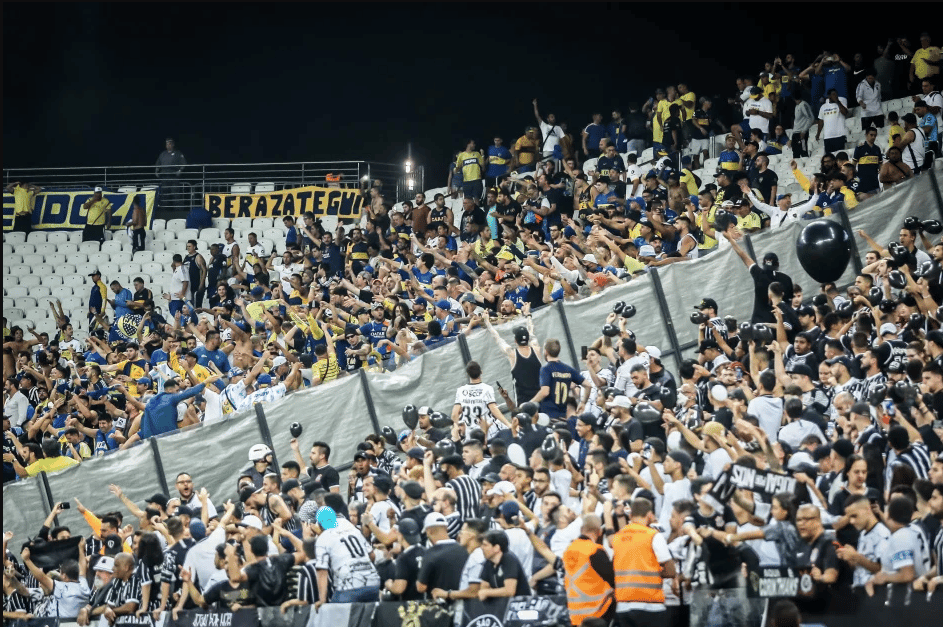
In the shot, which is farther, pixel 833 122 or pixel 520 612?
pixel 833 122

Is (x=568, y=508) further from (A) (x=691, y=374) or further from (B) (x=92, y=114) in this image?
(B) (x=92, y=114)

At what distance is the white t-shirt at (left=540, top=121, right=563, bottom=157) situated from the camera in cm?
2064

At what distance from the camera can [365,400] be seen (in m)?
13.0

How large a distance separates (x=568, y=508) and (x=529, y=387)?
3.62m

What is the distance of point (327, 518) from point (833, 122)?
1016cm

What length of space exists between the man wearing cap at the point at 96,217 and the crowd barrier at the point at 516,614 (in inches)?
574

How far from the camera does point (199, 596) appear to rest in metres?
9.91

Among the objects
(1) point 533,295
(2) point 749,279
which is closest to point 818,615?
(2) point 749,279

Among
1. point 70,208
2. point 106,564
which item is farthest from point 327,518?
point 70,208

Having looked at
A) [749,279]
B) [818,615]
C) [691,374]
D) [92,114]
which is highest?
[92,114]

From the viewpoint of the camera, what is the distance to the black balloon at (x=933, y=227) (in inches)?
503

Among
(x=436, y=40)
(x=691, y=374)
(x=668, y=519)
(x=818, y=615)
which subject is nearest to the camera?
(x=818, y=615)

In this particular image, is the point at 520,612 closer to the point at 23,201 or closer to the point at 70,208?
the point at 70,208

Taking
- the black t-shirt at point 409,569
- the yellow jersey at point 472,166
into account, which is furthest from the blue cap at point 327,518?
the yellow jersey at point 472,166
